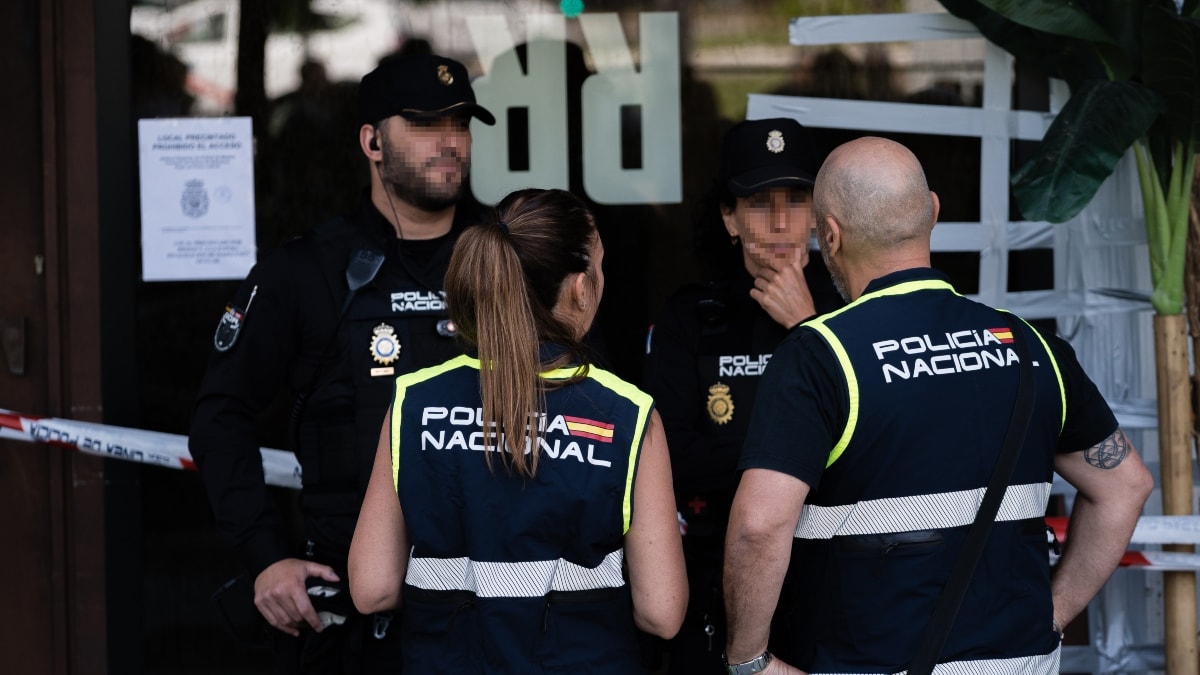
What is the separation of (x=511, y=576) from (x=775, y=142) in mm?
1509

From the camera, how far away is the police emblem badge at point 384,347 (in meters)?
3.05

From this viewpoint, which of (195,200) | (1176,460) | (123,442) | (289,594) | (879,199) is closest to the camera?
(879,199)

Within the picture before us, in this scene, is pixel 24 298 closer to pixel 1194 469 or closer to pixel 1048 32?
pixel 1048 32

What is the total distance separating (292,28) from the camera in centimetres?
420

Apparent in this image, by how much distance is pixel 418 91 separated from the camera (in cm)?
314

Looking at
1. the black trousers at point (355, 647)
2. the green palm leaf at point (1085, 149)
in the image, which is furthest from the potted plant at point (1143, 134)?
the black trousers at point (355, 647)

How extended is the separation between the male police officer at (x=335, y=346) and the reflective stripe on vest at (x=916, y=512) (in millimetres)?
1277

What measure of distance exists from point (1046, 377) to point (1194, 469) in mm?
2271

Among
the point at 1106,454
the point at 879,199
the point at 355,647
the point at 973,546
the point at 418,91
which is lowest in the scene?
the point at 355,647

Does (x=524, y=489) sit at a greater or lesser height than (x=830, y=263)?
lesser

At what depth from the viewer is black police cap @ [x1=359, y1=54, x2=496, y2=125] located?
3137mm

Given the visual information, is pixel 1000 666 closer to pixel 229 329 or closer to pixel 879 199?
pixel 879 199

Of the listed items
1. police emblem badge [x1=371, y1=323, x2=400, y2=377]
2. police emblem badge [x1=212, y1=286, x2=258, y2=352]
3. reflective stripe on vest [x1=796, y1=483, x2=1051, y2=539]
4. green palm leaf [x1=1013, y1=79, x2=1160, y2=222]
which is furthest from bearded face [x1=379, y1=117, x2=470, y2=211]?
green palm leaf [x1=1013, y1=79, x2=1160, y2=222]

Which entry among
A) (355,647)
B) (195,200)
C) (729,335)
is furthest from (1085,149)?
(195,200)
